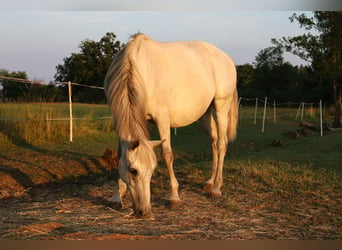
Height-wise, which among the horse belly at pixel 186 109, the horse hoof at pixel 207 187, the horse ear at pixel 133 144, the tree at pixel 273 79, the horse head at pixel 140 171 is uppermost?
the tree at pixel 273 79

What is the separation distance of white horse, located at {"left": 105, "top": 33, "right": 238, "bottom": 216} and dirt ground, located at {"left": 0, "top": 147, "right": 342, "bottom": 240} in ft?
0.83

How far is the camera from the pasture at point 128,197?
11.5ft

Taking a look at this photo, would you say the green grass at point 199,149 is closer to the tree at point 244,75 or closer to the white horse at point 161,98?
the white horse at point 161,98

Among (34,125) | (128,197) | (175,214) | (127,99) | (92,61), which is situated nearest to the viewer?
(127,99)

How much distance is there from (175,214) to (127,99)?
53.5 inches

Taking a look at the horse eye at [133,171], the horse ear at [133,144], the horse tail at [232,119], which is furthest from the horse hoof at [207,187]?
the horse ear at [133,144]

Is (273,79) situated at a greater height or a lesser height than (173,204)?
greater

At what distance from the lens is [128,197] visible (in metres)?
4.97

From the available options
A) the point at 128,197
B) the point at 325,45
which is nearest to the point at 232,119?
the point at 128,197

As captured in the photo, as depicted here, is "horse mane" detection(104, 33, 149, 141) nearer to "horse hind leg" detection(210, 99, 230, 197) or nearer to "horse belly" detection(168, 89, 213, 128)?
"horse belly" detection(168, 89, 213, 128)

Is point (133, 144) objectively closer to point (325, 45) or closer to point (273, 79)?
point (325, 45)

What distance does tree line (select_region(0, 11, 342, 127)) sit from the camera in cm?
1393

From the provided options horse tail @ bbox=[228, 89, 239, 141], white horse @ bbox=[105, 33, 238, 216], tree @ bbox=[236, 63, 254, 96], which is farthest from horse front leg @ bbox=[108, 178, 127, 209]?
tree @ bbox=[236, 63, 254, 96]

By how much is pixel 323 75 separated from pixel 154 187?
696 inches
